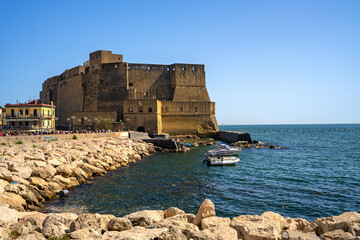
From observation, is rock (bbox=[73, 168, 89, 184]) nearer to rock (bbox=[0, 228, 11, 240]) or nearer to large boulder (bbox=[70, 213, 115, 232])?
large boulder (bbox=[70, 213, 115, 232])

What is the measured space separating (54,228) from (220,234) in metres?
3.40

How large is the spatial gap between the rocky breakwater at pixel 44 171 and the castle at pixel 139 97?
65.0 feet

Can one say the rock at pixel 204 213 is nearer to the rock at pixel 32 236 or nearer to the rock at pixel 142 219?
the rock at pixel 142 219

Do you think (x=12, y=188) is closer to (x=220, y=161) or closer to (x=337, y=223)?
(x=337, y=223)

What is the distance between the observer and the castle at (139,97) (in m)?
40.7

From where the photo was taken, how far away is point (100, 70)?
43.7 m

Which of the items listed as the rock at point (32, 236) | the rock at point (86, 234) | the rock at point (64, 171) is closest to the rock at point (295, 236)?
the rock at point (86, 234)

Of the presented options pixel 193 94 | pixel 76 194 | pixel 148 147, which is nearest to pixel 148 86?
pixel 193 94

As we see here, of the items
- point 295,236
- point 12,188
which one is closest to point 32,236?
point 295,236

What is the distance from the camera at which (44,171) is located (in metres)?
12.3

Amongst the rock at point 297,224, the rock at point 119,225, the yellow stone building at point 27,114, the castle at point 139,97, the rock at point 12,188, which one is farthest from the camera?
the castle at point 139,97

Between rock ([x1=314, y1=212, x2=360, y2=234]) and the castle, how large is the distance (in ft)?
114

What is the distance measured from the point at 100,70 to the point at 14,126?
16.1 m

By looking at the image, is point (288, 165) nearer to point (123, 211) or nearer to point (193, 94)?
point (123, 211)
